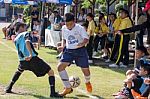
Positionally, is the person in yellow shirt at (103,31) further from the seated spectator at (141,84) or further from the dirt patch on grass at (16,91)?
the seated spectator at (141,84)

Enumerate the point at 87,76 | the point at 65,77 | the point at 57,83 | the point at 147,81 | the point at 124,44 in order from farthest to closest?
the point at 124,44 < the point at 57,83 < the point at 87,76 < the point at 65,77 < the point at 147,81

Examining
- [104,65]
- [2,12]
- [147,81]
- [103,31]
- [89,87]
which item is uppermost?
[103,31]

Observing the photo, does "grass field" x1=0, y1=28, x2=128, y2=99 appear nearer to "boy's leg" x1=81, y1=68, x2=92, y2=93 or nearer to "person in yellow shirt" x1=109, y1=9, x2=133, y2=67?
"boy's leg" x1=81, y1=68, x2=92, y2=93

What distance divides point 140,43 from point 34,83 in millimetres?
4790

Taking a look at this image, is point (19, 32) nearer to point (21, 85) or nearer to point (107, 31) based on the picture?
point (21, 85)

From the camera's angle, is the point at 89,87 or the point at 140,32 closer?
the point at 89,87

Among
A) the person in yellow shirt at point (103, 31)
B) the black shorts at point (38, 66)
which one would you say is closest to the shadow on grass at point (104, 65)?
the person in yellow shirt at point (103, 31)


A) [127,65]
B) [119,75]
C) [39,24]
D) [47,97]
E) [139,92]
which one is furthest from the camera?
[39,24]

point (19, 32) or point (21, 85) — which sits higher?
point (19, 32)

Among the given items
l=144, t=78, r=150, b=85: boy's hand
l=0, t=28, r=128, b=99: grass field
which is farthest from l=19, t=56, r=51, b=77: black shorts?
l=144, t=78, r=150, b=85: boy's hand

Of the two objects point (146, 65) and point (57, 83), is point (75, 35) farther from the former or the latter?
point (57, 83)

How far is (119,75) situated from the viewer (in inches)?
544

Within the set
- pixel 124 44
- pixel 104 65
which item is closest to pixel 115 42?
pixel 124 44

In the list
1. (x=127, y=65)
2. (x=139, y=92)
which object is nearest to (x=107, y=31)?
(x=127, y=65)
